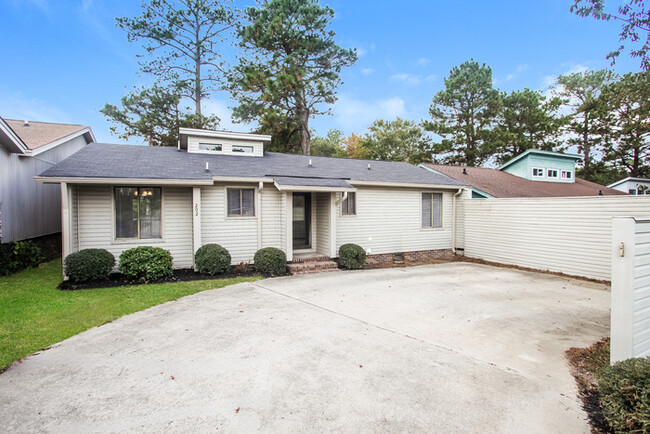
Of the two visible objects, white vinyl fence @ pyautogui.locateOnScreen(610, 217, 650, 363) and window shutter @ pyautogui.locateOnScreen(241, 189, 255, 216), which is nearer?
white vinyl fence @ pyautogui.locateOnScreen(610, 217, 650, 363)

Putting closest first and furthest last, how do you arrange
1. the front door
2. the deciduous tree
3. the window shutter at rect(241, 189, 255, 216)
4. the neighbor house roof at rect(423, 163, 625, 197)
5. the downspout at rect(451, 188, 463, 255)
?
the window shutter at rect(241, 189, 255, 216)
the front door
the downspout at rect(451, 188, 463, 255)
the neighbor house roof at rect(423, 163, 625, 197)
the deciduous tree

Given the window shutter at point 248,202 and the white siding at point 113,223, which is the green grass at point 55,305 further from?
the window shutter at point 248,202

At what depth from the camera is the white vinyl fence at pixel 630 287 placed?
3113mm

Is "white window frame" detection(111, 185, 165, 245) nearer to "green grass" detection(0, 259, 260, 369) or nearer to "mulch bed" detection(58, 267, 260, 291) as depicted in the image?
"mulch bed" detection(58, 267, 260, 291)

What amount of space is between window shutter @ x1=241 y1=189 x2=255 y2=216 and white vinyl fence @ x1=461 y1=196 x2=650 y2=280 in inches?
328

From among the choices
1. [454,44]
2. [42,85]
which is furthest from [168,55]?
[454,44]

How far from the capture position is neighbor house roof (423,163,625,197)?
15337 mm

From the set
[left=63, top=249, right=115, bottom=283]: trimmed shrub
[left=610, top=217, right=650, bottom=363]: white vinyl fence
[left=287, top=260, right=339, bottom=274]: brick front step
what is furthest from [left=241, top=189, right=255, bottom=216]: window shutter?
[left=610, top=217, right=650, bottom=363]: white vinyl fence

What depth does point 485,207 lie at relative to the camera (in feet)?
38.8

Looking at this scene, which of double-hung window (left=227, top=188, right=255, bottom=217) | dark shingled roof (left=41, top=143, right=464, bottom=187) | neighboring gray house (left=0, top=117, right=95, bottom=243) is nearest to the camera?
dark shingled roof (left=41, top=143, right=464, bottom=187)

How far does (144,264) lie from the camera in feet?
26.3

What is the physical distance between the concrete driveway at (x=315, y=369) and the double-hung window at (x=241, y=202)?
3804mm

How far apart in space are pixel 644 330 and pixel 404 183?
347 inches

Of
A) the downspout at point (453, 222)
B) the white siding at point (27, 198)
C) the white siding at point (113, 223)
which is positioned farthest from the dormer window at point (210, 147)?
the downspout at point (453, 222)
